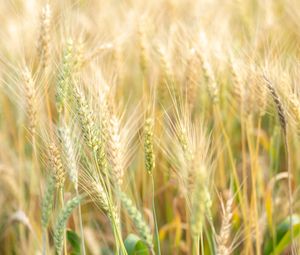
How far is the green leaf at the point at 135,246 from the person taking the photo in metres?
1.69

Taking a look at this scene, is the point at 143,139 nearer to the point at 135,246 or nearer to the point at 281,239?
the point at 135,246

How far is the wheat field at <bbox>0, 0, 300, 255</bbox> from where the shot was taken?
1437 mm

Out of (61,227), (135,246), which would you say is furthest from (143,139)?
(61,227)

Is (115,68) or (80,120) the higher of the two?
(115,68)

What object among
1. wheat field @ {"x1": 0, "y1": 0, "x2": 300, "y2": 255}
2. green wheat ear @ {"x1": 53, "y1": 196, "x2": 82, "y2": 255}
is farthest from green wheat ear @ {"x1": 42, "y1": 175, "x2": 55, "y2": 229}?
green wheat ear @ {"x1": 53, "y1": 196, "x2": 82, "y2": 255}

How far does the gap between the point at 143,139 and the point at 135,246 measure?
33 cm

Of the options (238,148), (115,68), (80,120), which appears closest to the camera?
(80,120)

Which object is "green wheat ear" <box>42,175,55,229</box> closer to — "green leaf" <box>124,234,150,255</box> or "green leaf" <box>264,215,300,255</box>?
"green leaf" <box>124,234,150,255</box>

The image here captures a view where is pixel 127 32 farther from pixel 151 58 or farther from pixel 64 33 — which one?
pixel 64 33

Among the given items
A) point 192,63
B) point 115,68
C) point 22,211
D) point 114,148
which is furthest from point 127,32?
point 114,148

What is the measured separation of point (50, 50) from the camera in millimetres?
1819

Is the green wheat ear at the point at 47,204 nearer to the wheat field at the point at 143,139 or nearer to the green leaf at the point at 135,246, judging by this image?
the wheat field at the point at 143,139

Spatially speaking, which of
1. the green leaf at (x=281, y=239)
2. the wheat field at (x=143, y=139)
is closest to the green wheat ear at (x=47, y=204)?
the wheat field at (x=143, y=139)

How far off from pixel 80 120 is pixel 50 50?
488mm
